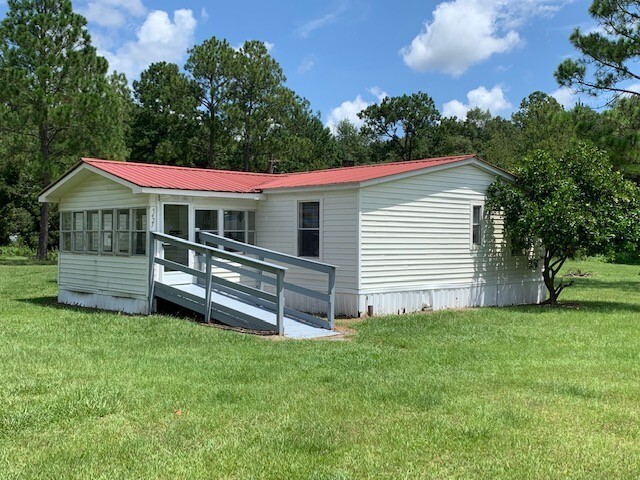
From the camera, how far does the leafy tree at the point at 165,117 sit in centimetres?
3434

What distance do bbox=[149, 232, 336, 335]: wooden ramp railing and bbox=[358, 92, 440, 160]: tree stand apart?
36.8 meters

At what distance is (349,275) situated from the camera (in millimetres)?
12430

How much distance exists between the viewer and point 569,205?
1376 centimetres

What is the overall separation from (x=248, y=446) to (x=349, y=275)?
798cm

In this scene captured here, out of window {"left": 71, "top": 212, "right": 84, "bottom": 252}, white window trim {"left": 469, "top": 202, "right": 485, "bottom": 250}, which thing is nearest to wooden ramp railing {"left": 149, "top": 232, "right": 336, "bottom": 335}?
window {"left": 71, "top": 212, "right": 84, "bottom": 252}

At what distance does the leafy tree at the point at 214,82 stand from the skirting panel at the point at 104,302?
67.8ft

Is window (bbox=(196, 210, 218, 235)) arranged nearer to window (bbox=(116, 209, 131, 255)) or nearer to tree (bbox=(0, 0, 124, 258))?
window (bbox=(116, 209, 131, 255))

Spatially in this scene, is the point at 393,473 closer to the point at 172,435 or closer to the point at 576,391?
the point at 172,435

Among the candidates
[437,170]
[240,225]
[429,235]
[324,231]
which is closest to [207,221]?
[240,225]

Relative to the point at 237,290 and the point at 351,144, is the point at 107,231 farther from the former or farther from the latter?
the point at 351,144

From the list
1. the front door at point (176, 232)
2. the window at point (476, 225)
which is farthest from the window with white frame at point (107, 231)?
the window at point (476, 225)

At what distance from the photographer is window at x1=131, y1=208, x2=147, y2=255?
12.4 metres

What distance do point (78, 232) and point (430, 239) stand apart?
28.0ft

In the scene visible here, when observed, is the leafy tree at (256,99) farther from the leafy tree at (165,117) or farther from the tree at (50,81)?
the tree at (50,81)
